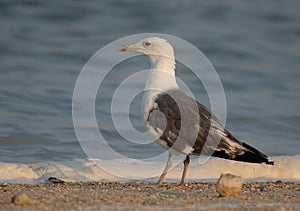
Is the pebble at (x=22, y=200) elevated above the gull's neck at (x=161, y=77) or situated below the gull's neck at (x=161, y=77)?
below

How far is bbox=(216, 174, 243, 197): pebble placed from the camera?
6.06 m

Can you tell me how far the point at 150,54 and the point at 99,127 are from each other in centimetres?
310

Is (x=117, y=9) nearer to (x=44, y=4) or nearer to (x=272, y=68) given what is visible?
(x=44, y=4)

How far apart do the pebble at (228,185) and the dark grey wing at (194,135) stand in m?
1.14

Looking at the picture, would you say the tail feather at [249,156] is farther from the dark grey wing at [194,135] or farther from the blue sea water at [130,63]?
the blue sea water at [130,63]

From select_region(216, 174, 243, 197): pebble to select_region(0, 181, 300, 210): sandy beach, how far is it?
6cm

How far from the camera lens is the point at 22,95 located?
12594 mm

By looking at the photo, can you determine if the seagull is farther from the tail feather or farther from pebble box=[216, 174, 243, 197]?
pebble box=[216, 174, 243, 197]

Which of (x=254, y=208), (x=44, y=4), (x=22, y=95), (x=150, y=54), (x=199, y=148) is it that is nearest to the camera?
(x=254, y=208)

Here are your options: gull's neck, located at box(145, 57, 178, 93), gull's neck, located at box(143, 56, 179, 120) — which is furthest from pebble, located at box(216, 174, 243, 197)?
gull's neck, located at box(145, 57, 178, 93)

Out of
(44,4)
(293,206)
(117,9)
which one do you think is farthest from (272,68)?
(293,206)

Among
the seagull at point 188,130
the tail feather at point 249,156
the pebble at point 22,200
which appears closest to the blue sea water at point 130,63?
the seagull at point 188,130

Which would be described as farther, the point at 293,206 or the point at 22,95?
the point at 22,95

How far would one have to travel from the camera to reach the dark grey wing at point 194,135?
727 centimetres
